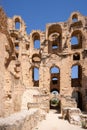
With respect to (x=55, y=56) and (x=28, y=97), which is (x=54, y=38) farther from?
(x=28, y=97)

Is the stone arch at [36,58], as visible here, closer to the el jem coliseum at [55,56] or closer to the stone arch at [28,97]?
the el jem coliseum at [55,56]

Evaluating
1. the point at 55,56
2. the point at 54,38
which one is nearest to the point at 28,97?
the point at 55,56

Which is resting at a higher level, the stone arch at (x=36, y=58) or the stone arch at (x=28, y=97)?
the stone arch at (x=36, y=58)

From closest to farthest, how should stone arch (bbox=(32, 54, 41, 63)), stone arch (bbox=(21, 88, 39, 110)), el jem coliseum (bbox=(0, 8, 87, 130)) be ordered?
stone arch (bbox=(21, 88, 39, 110)) < el jem coliseum (bbox=(0, 8, 87, 130)) < stone arch (bbox=(32, 54, 41, 63))

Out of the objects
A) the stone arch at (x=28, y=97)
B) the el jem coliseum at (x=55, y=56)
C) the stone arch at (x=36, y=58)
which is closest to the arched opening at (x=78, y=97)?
the el jem coliseum at (x=55, y=56)

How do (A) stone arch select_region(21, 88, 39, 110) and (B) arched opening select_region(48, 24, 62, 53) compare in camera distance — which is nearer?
(A) stone arch select_region(21, 88, 39, 110)

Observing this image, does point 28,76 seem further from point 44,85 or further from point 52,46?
point 52,46

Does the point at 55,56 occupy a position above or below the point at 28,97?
above

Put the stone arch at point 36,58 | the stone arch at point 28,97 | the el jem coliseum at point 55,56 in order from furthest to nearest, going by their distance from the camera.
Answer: the stone arch at point 36,58
the el jem coliseum at point 55,56
the stone arch at point 28,97

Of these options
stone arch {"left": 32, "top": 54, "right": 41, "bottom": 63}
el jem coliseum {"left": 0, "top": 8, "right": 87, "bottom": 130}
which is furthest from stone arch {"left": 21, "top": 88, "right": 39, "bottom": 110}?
stone arch {"left": 32, "top": 54, "right": 41, "bottom": 63}

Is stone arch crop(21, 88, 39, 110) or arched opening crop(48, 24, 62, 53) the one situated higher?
arched opening crop(48, 24, 62, 53)

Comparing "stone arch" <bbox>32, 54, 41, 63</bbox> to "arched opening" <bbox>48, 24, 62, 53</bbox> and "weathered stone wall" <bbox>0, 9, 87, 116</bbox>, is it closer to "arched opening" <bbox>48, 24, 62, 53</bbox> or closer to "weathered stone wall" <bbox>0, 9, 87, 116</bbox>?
"weathered stone wall" <bbox>0, 9, 87, 116</bbox>

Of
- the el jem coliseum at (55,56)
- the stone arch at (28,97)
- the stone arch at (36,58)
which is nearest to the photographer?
the stone arch at (28,97)

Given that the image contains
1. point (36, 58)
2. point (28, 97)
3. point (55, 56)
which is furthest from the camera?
point (36, 58)
